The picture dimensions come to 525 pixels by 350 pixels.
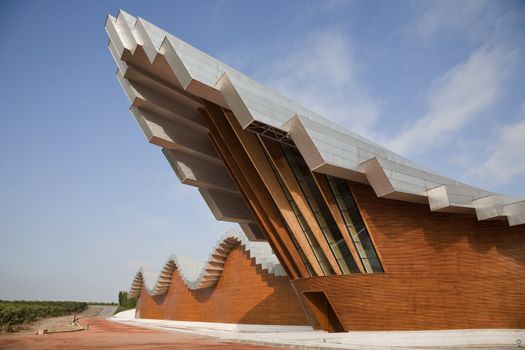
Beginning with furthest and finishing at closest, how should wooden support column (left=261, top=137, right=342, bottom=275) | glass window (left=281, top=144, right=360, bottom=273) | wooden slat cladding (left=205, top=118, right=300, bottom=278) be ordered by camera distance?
wooden slat cladding (left=205, top=118, right=300, bottom=278) < glass window (left=281, top=144, right=360, bottom=273) < wooden support column (left=261, top=137, right=342, bottom=275)

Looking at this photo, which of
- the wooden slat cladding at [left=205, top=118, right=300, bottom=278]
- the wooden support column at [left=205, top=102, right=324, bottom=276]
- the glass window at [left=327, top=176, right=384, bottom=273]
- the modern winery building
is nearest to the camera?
the modern winery building

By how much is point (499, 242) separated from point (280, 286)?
14.6 m

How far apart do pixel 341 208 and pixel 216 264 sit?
702 inches

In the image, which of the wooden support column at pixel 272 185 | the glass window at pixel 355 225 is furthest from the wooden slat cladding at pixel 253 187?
the glass window at pixel 355 225

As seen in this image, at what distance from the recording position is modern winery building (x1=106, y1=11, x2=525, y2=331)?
1552cm

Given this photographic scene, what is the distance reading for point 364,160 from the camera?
53.7 ft

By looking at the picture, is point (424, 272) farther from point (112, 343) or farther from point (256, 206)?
point (112, 343)

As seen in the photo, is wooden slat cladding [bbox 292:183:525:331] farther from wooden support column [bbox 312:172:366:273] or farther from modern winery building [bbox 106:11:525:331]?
wooden support column [bbox 312:172:366:273]

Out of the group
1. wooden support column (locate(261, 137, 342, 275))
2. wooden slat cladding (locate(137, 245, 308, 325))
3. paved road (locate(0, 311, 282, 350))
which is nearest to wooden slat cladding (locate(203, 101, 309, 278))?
wooden support column (locate(261, 137, 342, 275))

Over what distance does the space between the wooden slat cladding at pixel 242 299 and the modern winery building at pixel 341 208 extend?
19.2 feet

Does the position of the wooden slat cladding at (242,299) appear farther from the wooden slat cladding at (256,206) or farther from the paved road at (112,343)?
the paved road at (112,343)

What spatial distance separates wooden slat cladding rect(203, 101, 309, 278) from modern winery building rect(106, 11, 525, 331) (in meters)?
0.06

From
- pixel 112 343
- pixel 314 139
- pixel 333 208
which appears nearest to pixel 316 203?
pixel 333 208

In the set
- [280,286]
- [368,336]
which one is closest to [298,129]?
[368,336]
